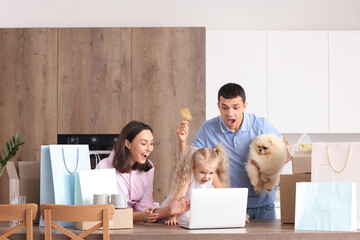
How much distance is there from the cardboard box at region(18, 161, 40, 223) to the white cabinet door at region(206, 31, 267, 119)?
238cm

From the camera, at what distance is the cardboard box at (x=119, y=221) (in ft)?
6.45

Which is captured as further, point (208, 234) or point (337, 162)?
point (337, 162)

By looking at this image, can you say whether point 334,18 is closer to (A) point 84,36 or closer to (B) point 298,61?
(B) point 298,61

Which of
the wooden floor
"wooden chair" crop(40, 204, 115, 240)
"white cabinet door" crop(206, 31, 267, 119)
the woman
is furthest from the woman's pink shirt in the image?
"white cabinet door" crop(206, 31, 267, 119)

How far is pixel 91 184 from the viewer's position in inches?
82.1

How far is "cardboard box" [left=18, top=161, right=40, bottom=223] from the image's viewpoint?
7.47 ft

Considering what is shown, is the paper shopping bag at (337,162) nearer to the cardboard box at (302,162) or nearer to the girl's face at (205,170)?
the cardboard box at (302,162)

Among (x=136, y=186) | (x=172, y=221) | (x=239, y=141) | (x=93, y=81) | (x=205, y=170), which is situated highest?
(x=93, y=81)

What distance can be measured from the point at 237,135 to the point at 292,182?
65 centimetres

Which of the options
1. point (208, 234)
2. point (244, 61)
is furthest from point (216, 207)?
point (244, 61)

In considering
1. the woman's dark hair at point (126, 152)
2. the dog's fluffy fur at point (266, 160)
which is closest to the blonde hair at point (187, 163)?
the dog's fluffy fur at point (266, 160)

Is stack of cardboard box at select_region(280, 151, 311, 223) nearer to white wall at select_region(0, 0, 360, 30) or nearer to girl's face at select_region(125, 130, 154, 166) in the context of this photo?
girl's face at select_region(125, 130, 154, 166)

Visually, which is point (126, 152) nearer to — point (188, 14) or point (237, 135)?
point (237, 135)

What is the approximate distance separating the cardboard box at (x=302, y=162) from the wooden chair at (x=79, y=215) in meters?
0.81
